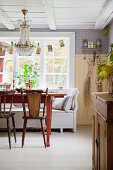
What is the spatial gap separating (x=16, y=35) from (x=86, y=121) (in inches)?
116

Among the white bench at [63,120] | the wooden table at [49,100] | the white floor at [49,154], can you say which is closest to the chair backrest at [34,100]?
the wooden table at [49,100]

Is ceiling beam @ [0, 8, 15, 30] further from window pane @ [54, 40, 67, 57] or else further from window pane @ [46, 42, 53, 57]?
window pane @ [54, 40, 67, 57]

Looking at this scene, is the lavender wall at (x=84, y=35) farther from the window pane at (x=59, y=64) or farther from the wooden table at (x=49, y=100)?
the wooden table at (x=49, y=100)

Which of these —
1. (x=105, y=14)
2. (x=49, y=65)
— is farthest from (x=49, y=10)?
(x=49, y=65)

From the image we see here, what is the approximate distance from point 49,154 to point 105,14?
312 cm

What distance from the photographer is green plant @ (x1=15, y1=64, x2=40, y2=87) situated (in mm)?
6836

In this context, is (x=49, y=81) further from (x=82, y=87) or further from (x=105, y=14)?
(x=105, y=14)

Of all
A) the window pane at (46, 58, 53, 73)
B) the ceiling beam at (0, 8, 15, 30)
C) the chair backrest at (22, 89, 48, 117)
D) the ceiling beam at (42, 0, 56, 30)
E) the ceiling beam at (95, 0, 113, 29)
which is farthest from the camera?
the window pane at (46, 58, 53, 73)

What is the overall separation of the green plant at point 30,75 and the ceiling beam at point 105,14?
1.99 meters

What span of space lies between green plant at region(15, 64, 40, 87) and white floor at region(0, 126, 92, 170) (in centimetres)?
196

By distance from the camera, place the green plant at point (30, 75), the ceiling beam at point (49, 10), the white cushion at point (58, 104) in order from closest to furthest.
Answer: the ceiling beam at point (49, 10) → the white cushion at point (58, 104) → the green plant at point (30, 75)

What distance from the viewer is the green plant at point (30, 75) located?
6836 millimetres

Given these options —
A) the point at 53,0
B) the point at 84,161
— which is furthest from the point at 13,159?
the point at 53,0

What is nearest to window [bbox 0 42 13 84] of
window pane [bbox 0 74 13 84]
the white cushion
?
window pane [bbox 0 74 13 84]
